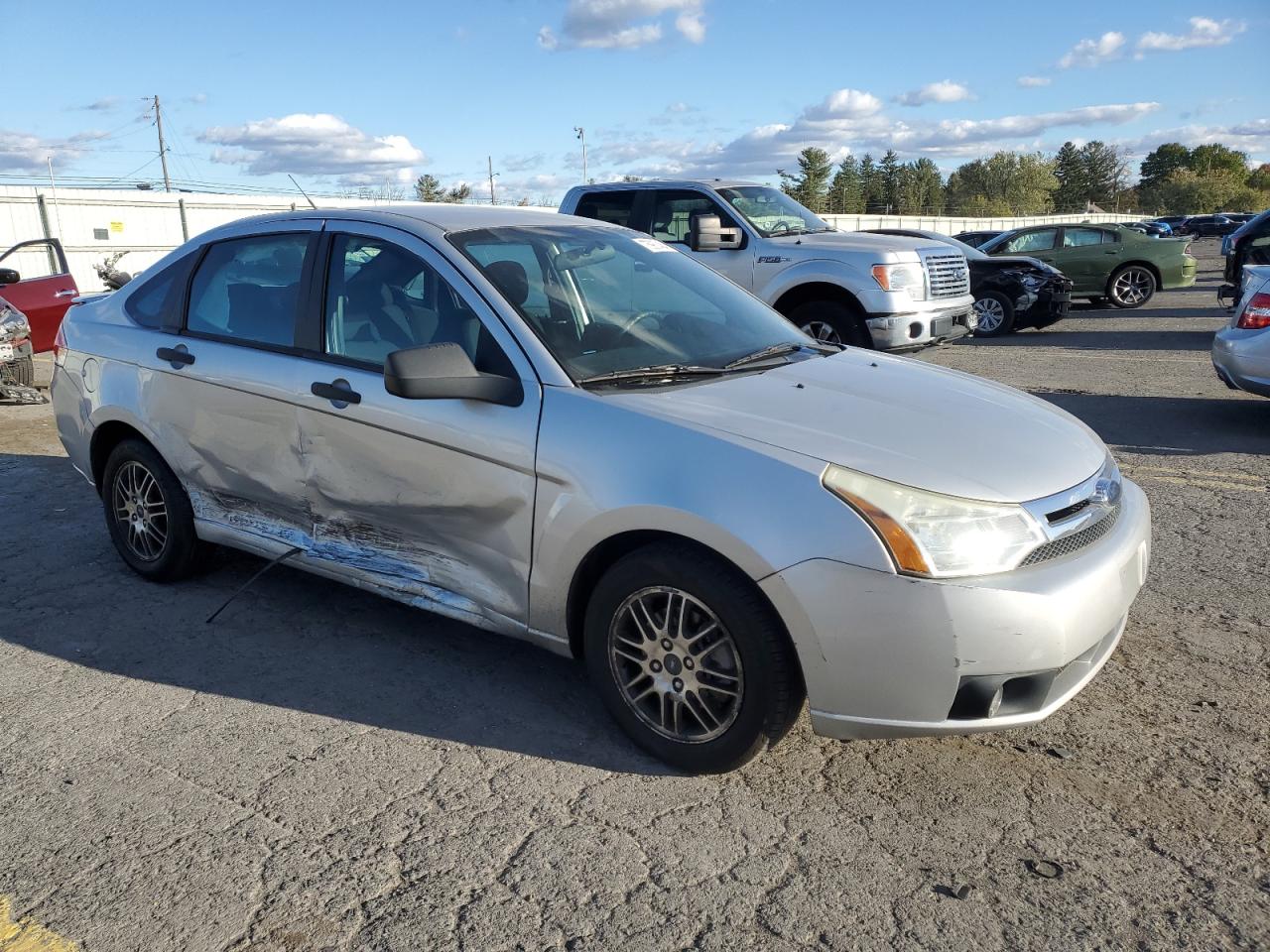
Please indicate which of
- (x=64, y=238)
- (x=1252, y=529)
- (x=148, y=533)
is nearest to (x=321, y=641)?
(x=148, y=533)

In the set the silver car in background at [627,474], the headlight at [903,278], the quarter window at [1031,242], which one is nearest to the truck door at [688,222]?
the headlight at [903,278]

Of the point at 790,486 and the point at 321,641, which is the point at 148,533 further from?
the point at 790,486

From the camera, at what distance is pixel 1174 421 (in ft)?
27.5

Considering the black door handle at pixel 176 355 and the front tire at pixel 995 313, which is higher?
the black door handle at pixel 176 355

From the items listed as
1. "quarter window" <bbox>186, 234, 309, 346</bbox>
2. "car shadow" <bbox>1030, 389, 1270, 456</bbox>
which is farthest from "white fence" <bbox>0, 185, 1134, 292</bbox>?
"quarter window" <bbox>186, 234, 309, 346</bbox>

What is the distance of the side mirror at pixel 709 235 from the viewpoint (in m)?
8.98

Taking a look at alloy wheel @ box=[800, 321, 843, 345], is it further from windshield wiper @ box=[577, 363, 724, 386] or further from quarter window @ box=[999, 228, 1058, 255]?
quarter window @ box=[999, 228, 1058, 255]

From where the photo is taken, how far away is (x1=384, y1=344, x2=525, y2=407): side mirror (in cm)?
340

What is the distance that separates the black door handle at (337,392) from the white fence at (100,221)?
21819 millimetres

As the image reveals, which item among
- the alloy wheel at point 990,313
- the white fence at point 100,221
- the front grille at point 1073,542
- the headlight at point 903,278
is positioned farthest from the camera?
the white fence at point 100,221

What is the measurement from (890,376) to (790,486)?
1.19 metres

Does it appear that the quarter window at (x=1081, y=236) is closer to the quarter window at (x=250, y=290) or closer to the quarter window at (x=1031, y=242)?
the quarter window at (x=1031, y=242)

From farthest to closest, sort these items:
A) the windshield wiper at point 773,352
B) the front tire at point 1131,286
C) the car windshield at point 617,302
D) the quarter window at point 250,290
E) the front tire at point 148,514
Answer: the front tire at point 1131,286 → the front tire at point 148,514 → the quarter window at point 250,290 → the windshield wiper at point 773,352 → the car windshield at point 617,302

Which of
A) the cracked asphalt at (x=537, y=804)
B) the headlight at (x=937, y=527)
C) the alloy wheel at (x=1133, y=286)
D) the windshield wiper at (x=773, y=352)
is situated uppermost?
the windshield wiper at (x=773, y=352)
